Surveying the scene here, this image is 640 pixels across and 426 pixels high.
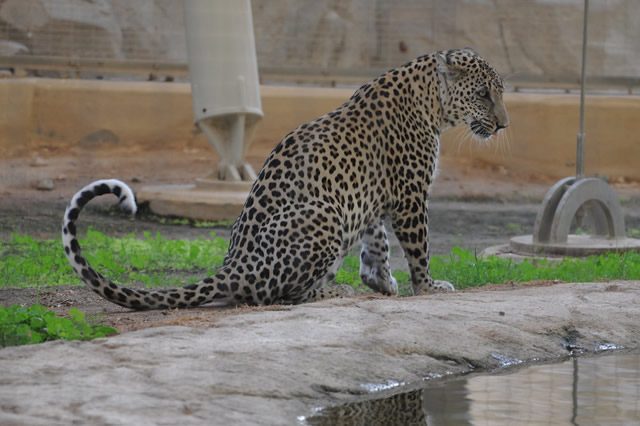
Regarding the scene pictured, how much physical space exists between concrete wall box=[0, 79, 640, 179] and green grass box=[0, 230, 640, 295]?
6.46m

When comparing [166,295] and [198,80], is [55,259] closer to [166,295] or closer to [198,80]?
[166,295]

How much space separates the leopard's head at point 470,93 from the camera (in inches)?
238

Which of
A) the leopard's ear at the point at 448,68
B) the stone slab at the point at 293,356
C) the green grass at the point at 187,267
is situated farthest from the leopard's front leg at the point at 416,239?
the leopard's ear at the point at 448,68

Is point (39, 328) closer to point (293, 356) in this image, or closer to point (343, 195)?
point (293, 356)

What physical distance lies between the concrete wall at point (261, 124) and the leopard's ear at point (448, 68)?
874cm

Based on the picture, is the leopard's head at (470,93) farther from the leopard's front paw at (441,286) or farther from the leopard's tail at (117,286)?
the leopard's tail at (117,286)

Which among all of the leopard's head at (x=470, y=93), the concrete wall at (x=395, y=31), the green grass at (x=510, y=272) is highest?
the concrete wall at (x=395, y=31)

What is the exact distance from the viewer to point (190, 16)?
10961 mm

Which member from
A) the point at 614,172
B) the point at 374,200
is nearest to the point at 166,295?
the point at 374,200

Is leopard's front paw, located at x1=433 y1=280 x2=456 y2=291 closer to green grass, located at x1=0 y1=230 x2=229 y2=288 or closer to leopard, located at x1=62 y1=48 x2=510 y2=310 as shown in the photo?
leopard, located at x1=62 y1=48 x2=510 y2=310

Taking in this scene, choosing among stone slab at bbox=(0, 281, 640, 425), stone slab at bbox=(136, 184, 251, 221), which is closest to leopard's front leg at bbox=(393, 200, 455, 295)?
stone slab at bbox=(0, 281, 640, 425)

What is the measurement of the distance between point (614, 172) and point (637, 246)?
7.27m

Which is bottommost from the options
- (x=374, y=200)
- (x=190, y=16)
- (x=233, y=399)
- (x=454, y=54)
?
(x=233, y=399)

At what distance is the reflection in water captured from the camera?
12.0ft
